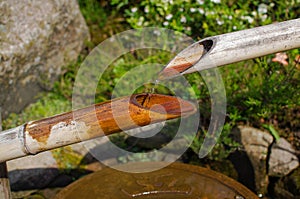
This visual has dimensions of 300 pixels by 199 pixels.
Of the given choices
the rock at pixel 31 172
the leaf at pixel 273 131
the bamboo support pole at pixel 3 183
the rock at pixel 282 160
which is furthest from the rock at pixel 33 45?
the rock at pixel 282 160

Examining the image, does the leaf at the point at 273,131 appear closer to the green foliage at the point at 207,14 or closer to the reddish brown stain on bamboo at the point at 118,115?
the green foliage at the point at 207,14

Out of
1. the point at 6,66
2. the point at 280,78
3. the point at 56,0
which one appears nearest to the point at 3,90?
the point at 6,66

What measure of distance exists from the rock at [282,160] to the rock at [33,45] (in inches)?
→ 72.0

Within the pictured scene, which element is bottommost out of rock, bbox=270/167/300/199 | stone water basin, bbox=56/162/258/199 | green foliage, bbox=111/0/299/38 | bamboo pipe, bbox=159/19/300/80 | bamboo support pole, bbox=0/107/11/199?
rock, bbox=270/167/300/199

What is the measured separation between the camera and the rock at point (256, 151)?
125 inches

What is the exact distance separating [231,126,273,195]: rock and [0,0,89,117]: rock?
60.9 inches

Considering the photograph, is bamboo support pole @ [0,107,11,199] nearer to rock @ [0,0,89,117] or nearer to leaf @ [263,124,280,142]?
rock @ [0,0,89,117]

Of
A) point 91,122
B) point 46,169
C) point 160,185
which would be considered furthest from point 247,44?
point 46,169

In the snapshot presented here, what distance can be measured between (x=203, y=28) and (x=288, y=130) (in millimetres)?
1127

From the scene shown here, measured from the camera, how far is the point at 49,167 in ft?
10.5

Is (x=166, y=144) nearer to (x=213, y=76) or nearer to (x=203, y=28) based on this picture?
(x=213, y=76)

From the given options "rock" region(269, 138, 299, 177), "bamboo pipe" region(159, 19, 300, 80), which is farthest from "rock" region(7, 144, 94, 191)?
"bamboo pipe" region(159, 19, 300, 80)

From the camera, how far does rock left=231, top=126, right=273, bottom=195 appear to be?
3.18 m

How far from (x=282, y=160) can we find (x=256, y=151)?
0.18 metres
